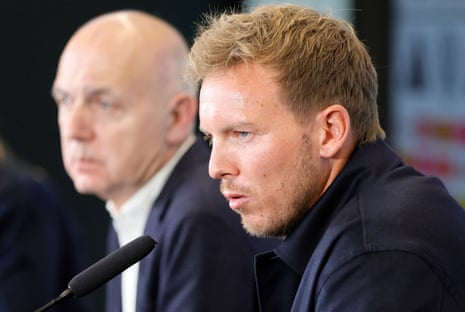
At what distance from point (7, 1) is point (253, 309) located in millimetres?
2538

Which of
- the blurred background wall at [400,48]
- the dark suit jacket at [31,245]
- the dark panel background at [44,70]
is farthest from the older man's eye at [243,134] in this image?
the dark panel background at [44,70]

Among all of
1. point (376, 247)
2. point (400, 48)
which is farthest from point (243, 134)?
point (400, 48)

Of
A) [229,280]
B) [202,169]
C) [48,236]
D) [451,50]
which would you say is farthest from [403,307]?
[451,50]

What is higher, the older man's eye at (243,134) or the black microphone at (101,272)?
the older man's eye at (243,134)

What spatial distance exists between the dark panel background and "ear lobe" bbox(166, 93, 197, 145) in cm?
175

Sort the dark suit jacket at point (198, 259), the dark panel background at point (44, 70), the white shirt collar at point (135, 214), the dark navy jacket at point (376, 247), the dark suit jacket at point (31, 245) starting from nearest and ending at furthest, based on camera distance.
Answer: the dark navy jacket at point (376, 247) < the dark suit jacket at point (198, 259) < the white shirt collar at point (135, 214) < the dark suit jacket at point (31, 245) < the dark panel background at point (44, 70)

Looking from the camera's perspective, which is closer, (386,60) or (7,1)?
(386,60)

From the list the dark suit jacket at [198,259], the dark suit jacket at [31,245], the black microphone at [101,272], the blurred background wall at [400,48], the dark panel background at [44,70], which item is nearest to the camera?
the black microphone at [101,272]

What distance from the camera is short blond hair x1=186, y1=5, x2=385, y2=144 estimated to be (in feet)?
4.79

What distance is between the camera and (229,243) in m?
1.79

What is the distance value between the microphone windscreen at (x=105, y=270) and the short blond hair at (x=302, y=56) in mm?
296

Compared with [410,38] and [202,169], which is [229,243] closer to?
[202,169]

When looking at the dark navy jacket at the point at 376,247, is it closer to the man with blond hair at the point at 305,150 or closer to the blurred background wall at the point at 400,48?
the man with blond hair at the point at 305,150

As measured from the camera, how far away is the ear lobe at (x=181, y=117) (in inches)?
82.8
